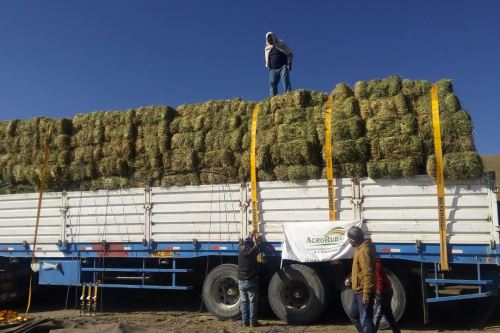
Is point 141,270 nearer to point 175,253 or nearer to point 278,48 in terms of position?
point 175,253

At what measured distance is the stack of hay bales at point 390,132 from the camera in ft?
27.3

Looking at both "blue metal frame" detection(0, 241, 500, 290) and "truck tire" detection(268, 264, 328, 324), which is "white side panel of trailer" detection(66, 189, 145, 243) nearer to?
"blue metal frame" detection(0, 241, 500, 290)

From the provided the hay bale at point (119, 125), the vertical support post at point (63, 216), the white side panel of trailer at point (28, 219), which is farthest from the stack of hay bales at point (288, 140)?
the white side panel of trailer at point (28, 219)

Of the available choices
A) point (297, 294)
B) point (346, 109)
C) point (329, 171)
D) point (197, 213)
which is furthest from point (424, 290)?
point (197, 213)

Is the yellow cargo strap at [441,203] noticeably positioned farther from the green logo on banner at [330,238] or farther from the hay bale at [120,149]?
the hay bale at [120,149]

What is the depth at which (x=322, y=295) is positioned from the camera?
345 inches

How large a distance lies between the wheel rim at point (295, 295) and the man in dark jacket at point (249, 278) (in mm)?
507

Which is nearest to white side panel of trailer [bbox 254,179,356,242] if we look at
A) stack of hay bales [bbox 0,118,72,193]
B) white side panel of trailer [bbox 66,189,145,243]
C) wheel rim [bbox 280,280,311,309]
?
wheel rim [bbox 280,280,311,309]

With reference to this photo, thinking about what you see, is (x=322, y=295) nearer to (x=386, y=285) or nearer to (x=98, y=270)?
(x=386, y=285)

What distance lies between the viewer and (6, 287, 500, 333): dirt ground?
28.5ft

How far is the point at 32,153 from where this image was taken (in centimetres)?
1137

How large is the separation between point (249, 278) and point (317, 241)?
139 centimetres

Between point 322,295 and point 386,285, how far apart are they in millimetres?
2135

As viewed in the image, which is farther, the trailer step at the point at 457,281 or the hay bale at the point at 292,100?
the hay bale at the point at 292,100
